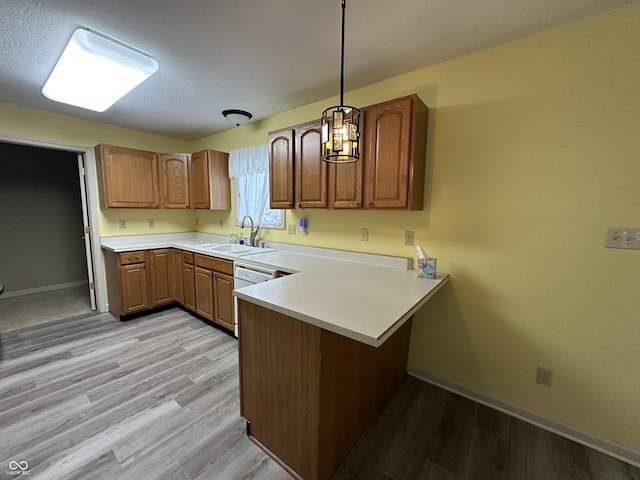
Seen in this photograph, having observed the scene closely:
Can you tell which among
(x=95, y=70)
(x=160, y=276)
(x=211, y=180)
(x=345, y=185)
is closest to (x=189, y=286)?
(x=160, y=276)

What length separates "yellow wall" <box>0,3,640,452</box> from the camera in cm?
145

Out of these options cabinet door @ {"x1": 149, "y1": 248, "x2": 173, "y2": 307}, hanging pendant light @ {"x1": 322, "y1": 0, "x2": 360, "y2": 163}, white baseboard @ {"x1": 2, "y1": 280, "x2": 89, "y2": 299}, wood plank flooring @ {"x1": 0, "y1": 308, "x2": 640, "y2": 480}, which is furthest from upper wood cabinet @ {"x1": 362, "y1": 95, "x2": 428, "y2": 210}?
white baseboard @ {"x1": 2, "y1": 280, "x2": 89, "y2": 299}

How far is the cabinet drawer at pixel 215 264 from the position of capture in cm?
270

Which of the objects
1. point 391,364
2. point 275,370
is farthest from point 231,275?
point 391,364

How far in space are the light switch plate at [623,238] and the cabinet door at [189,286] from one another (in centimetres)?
361

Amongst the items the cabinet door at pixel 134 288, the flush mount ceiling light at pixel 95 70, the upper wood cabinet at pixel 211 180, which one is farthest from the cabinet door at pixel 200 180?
the flush mount ceiling light at pixel 95 70

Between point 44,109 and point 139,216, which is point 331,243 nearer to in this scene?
point 139,216

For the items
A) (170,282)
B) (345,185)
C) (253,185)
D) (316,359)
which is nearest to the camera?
(316,359)

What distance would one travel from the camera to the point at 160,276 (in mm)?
3383

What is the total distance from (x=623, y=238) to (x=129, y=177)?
4.56 metres

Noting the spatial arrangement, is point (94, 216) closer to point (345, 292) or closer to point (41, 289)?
point (41, 289)

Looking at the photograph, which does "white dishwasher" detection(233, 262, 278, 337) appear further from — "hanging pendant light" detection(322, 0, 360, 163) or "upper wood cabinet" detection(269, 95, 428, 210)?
"hanging pendant light" detection(322, 0, 360, 163)

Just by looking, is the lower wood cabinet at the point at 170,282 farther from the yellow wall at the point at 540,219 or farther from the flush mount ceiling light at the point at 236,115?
the yellow wall at the point at 540,219

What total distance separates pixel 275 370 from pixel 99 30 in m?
2.24
